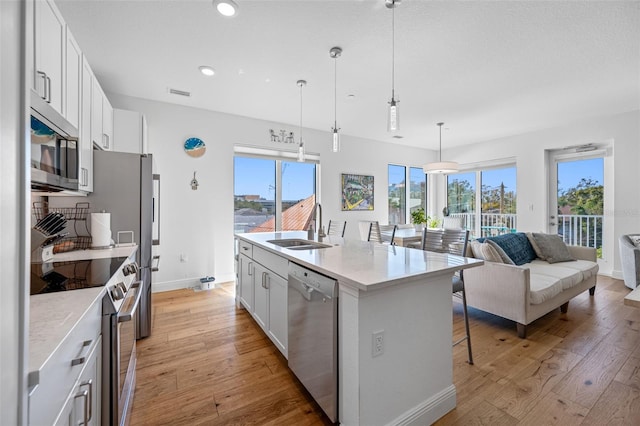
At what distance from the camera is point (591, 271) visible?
333 centimetres

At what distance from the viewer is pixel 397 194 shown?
21.9 feet

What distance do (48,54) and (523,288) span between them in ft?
12.6

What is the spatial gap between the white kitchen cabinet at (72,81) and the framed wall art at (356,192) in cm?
426

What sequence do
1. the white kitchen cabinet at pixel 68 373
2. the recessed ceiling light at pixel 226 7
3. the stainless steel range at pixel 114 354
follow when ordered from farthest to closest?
the recessed ceiling light at pixel 226 7, the stainless steel range at pixel 114 354, the white kitchen cabinet at pixel 68 373

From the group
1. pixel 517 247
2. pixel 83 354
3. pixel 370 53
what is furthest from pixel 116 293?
pixel 517 247

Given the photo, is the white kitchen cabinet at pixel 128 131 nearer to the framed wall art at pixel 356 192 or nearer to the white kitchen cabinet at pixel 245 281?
the white kitchen cabinet at pixel 245 281

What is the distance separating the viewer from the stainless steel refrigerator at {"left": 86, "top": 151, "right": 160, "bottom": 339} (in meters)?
2.37

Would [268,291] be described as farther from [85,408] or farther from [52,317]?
[52,317]

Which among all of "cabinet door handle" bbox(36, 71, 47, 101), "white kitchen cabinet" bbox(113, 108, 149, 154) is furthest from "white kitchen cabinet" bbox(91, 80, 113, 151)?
"cabinet door handle" bbox(36, 71, 47, 101)

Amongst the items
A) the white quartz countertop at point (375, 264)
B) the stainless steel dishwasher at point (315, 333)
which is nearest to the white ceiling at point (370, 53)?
the white quartz countertop at point (375, 264)

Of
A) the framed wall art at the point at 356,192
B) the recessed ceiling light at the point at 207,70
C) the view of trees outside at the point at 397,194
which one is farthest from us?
the view of trees outside at the point at 397,194

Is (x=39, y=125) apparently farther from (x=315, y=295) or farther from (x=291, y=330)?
(x=291, y=330)

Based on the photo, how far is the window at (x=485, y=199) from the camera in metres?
6.00

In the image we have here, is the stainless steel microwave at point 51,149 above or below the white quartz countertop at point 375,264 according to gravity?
above
